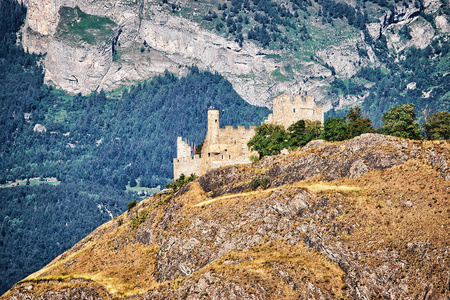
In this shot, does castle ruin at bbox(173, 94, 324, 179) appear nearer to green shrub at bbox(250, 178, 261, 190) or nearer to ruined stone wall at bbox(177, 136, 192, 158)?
green shrub at bbox(250, 178, 261, 190)

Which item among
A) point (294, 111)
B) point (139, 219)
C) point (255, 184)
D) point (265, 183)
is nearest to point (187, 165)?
point (139, 219)

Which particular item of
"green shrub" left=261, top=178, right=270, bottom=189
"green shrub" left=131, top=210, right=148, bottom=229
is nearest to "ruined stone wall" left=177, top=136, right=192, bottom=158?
"green shrub" left=131, top=210, right=148, bottom=229

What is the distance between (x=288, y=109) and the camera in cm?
13588

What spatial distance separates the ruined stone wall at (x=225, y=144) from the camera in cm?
13125

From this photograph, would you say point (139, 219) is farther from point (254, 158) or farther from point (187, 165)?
point (187, 165)

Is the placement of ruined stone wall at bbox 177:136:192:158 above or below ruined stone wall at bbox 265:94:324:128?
below

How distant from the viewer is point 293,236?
90.7 m

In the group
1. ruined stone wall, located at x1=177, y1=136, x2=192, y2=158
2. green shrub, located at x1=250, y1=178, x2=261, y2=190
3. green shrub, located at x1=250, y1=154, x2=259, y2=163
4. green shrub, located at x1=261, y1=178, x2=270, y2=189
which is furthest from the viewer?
ruined stone wall, located at x1=177, y1=136, x2=192, y2=158

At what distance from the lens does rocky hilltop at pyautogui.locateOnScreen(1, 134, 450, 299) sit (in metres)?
80.6

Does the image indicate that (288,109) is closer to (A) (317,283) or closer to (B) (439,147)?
(B) (439,147)

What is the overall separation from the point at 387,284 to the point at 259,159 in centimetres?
A: 5346

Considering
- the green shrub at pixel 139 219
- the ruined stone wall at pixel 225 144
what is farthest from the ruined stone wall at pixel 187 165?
the green shrub at pixel 139 219

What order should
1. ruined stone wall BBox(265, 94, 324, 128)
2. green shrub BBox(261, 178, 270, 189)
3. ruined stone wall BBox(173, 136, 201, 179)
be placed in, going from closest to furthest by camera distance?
green shrub BBox(261, 178, 270, 189)
ruined stone wall BBox(265, 94, 324, 128)
ruined stone wall BBox(173, 136, 201, 179)

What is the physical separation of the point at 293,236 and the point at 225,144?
44.6 metres
